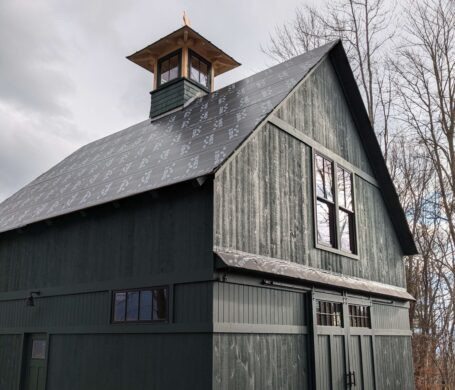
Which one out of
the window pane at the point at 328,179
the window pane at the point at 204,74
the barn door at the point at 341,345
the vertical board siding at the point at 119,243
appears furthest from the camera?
the window pane at the point at 204,74

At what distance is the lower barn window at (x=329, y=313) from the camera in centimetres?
905

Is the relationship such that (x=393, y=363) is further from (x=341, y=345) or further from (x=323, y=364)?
(x=323, y=364)

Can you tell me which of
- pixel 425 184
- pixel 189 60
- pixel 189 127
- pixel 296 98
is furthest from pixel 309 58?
pixel 425 184

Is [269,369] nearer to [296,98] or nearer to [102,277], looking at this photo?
[102,277]

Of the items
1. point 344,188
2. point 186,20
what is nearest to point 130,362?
point 344,188

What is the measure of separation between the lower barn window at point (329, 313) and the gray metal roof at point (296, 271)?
0.40 meters

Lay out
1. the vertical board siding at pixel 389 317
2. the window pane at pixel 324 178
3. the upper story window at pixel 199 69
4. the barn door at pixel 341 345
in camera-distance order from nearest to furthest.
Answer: the barn door at pixel 341 345, the window pane at pixel 324 178, the vertical board siding at pixel 389 317, the upper story window at pixel 199 69

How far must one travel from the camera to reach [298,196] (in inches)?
365

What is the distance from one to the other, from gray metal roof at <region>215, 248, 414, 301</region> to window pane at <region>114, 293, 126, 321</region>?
7.28ft

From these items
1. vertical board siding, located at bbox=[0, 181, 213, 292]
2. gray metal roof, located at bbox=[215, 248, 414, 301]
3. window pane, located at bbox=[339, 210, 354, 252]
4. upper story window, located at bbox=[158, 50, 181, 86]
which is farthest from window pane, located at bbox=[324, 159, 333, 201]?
upper story window, located at bbox=[158, 50, 181, 86]

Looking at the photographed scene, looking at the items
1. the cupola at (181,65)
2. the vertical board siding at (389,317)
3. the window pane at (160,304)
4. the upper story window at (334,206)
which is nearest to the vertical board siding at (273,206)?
the upper story window at (334,206)

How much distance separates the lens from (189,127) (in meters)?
10.5

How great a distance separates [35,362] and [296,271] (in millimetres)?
5617

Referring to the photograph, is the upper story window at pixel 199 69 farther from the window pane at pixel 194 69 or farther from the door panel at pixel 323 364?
the door panel at pixel 323 364
